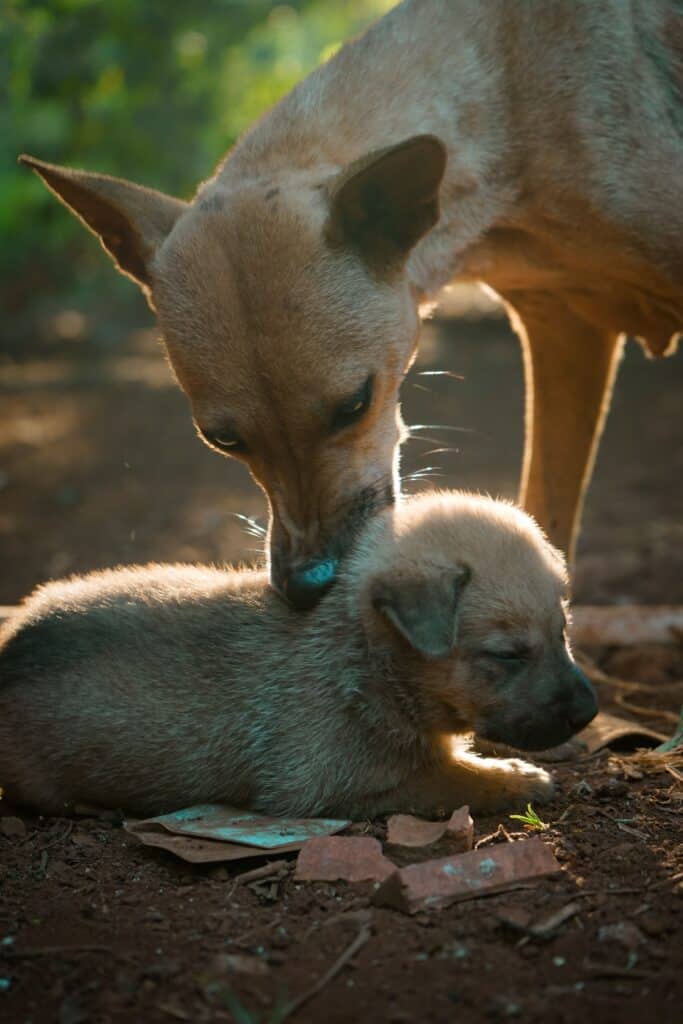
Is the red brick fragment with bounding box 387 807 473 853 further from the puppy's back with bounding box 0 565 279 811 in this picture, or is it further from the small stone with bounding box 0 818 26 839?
the small stone with bounding box 0 818 26 839

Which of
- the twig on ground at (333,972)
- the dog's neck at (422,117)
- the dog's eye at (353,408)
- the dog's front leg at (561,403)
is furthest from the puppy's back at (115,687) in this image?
the dog's front leg at (561,403)

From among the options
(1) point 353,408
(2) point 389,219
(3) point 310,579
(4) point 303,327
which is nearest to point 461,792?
(3) point 310,579

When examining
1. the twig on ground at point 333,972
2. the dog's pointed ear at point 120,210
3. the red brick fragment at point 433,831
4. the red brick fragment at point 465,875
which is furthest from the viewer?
the dog's pointed ear at point 120,210

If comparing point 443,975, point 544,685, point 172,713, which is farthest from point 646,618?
point 443,975

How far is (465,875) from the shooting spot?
332 cm

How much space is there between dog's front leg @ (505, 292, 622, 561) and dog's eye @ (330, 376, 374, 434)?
5.02 feet

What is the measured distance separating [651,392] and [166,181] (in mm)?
5201

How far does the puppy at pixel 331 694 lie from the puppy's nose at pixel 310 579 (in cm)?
5

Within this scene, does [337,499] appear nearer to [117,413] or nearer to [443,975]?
[443,975]

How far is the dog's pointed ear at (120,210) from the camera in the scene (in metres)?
4.48

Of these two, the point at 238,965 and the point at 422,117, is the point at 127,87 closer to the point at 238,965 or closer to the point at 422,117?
the point at 422,117

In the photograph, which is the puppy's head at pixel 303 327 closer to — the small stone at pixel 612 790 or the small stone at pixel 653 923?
the small stone at pixel 612 790

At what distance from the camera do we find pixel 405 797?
3920 mm

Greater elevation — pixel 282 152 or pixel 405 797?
pixel 282 152
